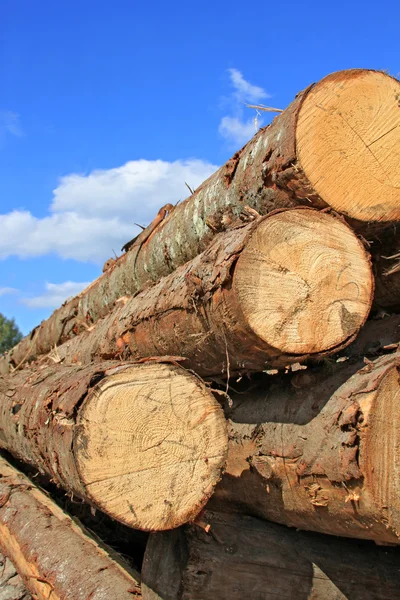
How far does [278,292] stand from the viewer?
2.27m

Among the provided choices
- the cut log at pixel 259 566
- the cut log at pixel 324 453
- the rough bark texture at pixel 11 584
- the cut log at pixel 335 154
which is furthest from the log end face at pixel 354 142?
the rough bark texture at pixel 11 584

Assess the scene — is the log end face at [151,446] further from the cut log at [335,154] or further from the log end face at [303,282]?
the cut log at [335,154]

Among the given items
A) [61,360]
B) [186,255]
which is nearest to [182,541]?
[186,255]

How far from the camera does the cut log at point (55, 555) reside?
2805 millimetres

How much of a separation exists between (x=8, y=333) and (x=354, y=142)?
31110 millimetres

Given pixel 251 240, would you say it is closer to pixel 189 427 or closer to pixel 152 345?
pixel 189 427

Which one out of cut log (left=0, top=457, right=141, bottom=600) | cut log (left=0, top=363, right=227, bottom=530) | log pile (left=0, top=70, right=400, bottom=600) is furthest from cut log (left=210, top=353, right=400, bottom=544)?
cut log (left=0, top=457, right=141, bottom=600)

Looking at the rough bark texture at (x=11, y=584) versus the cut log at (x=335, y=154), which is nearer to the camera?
the cut log at (x=335, y=154)

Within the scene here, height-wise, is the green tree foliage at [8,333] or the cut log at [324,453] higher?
the green tree foliage at [8,333]

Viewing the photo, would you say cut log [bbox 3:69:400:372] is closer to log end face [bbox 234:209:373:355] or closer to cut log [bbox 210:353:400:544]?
log end face [bbox 234:209:373:355]

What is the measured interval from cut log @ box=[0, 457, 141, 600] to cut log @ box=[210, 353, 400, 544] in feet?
2.19

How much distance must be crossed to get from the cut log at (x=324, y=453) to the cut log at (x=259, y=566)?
0.55 ft

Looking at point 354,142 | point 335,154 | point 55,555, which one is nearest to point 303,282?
point 335,154

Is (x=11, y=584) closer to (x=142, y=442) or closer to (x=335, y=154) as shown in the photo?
(x=142, y=442)
